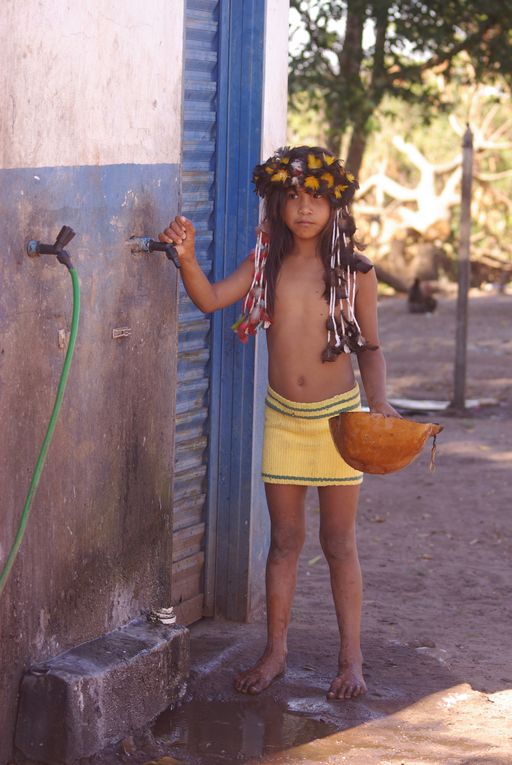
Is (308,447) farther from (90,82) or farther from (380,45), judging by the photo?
(380,45)

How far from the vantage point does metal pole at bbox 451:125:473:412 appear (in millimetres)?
9141


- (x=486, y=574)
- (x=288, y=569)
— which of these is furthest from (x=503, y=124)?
(x=288, y=569)

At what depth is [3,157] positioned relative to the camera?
10.2ft

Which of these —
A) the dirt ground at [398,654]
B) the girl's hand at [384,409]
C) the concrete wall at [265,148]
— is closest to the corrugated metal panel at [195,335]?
the concrete wall at [265,148]

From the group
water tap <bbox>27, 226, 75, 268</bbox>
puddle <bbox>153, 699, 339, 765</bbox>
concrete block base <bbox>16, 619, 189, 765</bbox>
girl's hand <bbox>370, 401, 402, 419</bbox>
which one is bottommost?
puddle <bbox>153, 699, 339, 765</bbox>

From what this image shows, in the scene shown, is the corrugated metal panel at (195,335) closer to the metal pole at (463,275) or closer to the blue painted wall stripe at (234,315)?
the blue painted wall stripe at (234,315)

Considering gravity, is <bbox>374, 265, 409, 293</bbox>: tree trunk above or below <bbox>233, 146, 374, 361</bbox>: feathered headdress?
below

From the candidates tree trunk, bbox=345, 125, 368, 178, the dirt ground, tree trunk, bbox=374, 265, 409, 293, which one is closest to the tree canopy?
tree trunk, bbox=345, 125, 368, 178

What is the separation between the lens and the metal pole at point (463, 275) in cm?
914

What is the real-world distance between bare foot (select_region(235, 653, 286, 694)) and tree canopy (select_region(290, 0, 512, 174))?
7.41 meters

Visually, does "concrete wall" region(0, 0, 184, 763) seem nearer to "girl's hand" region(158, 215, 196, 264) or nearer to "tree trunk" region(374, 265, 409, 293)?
"girl's hand" region(158, 215, 196, 264)

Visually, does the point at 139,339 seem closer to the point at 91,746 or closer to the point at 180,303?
the point at 180,303

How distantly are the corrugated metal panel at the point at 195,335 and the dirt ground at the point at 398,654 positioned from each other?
302 mm

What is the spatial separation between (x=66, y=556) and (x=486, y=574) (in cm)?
262
